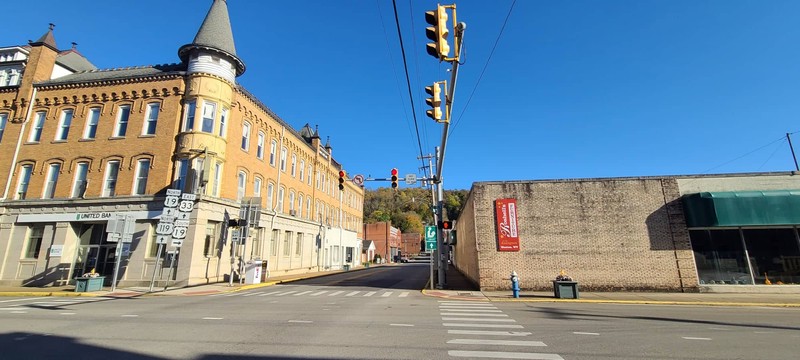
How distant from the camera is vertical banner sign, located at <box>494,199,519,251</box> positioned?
19422mm

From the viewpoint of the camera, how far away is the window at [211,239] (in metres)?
22.4

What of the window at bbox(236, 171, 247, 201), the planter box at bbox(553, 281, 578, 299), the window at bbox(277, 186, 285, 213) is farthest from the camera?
the window at bbox(277, 186, 285, 213)

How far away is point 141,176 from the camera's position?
74.6 ft

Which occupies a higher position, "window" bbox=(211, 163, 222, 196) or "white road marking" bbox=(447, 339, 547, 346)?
"window" bbox=(211, 163, 222, 196)

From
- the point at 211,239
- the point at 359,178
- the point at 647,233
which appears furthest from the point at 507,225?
the point at 211,239

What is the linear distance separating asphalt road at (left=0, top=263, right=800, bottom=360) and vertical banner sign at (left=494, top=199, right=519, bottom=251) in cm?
593

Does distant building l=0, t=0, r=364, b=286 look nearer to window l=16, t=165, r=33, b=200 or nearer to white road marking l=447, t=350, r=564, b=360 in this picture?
window l=16, t=165, r=33, b=200

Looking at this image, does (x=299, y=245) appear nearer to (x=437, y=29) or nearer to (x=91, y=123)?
(x=91, y=123)

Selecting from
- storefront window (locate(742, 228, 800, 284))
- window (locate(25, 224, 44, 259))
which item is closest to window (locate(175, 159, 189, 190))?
window (locate(25, 224, 44, 259))

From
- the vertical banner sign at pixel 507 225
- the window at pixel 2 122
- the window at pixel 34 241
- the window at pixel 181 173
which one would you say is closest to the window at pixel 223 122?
the window at pixel 181 173

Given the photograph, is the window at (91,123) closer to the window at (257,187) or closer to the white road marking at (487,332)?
the window at (257,187)

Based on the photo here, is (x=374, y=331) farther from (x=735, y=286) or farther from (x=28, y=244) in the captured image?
(x=28, y=244)

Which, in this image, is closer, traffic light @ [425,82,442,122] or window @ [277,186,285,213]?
traffic light @ [425,82,442,122]

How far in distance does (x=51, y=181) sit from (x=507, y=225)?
28.8 m
